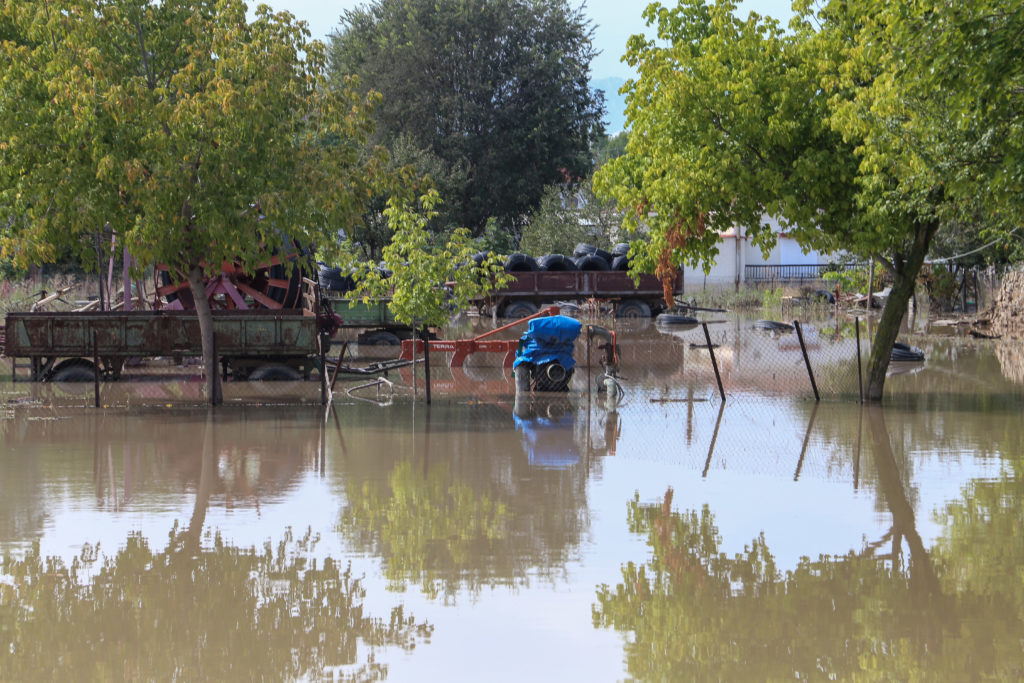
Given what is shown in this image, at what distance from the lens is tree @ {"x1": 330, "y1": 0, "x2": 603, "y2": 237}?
193ft

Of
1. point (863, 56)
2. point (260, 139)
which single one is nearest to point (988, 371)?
point (863, 56)

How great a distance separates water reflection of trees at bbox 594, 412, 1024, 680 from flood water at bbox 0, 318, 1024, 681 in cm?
2

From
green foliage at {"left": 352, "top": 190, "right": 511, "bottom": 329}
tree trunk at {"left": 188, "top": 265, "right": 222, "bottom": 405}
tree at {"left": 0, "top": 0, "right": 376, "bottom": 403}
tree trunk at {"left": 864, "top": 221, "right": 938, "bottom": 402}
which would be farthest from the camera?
green foliage at {"left": 352, "top": 190, "right": 511, "bottom": 329}

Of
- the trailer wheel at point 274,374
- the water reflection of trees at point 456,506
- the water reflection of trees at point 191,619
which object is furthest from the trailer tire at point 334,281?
the water reflection of trees at point 191,619

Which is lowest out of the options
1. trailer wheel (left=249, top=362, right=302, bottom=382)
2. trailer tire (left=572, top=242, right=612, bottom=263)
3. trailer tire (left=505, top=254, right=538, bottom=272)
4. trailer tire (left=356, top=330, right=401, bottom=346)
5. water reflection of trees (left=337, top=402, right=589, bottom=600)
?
water reflection of trees (left=337, top=402, right=589, bottom=600)

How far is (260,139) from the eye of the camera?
1565 cm

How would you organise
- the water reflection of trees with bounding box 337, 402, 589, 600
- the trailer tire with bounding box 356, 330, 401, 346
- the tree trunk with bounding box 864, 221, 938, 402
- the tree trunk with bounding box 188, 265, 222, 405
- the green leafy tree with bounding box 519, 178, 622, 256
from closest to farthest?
the water reflection of trees with bounding box 337, 402, 589, 600
the tree trunk with bounding box 188, 265, 222, 405
the tree trunk with bounding box 864, 221, 938, 402
the trailer tire with bounding box 356, 330, 401, 346
the green leafy tree with bounding box 519, 178, 622, 256

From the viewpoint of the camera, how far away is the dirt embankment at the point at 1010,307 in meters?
30.0

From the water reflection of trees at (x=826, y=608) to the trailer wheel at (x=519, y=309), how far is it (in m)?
29.3

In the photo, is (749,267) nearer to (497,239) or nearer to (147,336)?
(497,239)

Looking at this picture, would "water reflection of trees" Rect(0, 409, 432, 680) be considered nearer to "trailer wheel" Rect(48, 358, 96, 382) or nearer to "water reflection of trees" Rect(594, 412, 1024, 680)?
"water reflection of trees" Rect(594, 412, 1024, 680)

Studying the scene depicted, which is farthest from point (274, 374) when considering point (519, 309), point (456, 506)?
point (519, 309)

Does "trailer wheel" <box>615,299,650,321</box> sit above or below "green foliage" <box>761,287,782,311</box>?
below

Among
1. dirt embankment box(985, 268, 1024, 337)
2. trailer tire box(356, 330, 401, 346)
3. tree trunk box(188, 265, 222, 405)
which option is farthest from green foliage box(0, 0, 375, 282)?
dirt embankment box(985, 268, 1024, 337)
